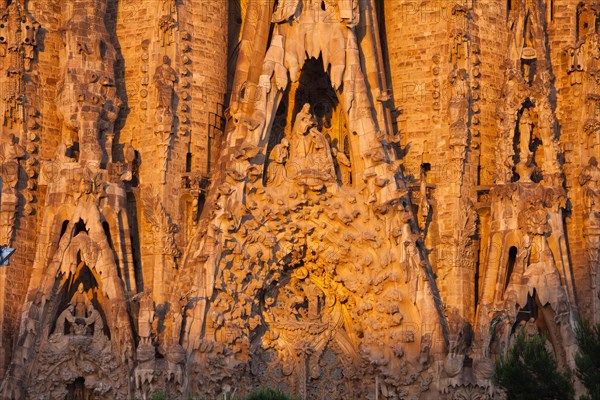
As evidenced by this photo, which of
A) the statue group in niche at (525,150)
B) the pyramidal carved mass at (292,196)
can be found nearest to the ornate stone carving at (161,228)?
the pyramidal carved mass at (292,196)

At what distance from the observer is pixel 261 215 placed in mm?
33062

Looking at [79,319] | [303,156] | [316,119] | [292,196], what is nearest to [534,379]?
[292,196]

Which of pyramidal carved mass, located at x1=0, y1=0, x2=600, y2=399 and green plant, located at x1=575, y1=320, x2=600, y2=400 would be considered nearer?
green plant, located at x1=575, y1=320, x2=600, y2=400

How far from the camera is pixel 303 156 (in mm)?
33500

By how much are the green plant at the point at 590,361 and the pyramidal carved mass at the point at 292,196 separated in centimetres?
402

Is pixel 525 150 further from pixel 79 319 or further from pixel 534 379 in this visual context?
pixel 79 319

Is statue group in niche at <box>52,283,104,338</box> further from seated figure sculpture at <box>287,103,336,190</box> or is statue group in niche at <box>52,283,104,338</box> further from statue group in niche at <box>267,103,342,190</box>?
seated figure sculpture at <box>287,103,336,190</box>

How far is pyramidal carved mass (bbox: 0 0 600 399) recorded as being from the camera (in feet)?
107

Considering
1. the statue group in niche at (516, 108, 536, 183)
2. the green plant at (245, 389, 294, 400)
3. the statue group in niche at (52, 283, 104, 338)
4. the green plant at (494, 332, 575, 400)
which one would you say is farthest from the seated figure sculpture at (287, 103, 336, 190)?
the green plant at (494, 332, 575, 400)

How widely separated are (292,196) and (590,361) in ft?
22.5

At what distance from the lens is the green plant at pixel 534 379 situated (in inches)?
1107

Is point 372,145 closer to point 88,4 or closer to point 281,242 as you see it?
point 281,242

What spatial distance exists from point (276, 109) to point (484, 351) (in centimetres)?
526

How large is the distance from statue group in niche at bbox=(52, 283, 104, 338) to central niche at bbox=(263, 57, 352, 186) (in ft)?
11.7
